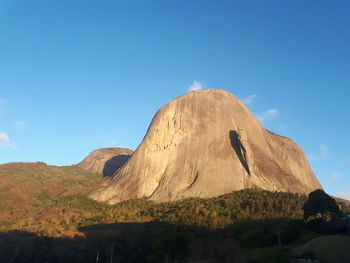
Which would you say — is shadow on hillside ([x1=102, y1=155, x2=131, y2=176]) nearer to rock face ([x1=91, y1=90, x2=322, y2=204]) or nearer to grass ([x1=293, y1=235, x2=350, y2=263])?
rock face ([x1=91, y1=90, x2=322, y2=204])

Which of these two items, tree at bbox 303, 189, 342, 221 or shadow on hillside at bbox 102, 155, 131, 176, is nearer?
tree at bbox 303, 189, 342, 221

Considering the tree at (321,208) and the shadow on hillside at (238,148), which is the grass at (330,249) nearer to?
the tree at (321,208)

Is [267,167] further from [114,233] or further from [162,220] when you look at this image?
[114,233]

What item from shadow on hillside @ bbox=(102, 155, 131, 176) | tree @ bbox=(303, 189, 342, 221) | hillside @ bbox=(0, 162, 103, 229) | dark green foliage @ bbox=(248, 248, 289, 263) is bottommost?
dark green foliage @ bbox=(248, 248, 289, 263)

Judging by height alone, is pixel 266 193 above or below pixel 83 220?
above

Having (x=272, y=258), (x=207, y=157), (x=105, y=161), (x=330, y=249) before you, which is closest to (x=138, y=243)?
(x=272, y=258)

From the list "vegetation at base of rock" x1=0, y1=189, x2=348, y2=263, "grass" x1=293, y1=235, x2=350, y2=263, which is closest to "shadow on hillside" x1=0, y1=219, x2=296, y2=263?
"vegetation at base of rock" x1=0, y1=189, x2=348, y2=263

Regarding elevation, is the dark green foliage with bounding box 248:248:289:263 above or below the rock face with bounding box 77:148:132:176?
below

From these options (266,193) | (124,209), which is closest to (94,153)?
(124,209)
